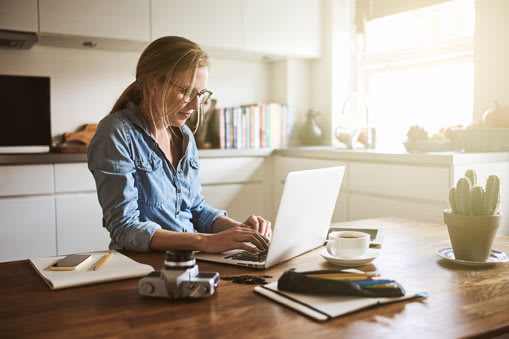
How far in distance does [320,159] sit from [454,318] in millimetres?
2620

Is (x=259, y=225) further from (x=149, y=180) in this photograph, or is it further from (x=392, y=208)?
(x=392, y=208)

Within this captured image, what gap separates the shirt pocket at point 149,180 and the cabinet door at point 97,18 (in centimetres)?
194

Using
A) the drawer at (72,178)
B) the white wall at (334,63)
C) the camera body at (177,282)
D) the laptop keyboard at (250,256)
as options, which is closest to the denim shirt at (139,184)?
the laptop keyboard at (250,256)

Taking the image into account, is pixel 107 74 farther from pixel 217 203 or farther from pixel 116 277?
pixel 116 277

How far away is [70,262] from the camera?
1098 millimetres

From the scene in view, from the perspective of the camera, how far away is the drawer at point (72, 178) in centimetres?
298

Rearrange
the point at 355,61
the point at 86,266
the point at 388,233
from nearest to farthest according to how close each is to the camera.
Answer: the point at 86,266 → the point at 388,233 → the point at 355,61

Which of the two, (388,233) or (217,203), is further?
(217,203)

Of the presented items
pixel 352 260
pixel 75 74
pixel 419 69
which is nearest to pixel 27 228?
pixel 75 74

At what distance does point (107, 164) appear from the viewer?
4.51 ft

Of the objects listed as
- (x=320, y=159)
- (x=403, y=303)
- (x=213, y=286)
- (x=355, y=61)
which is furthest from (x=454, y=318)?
(x=355, y=61)

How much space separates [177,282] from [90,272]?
0.83 feet

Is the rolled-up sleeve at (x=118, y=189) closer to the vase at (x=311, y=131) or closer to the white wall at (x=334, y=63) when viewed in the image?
the vase at (x=311, y=131)

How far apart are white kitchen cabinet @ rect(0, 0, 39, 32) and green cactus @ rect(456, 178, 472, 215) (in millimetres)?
2691
